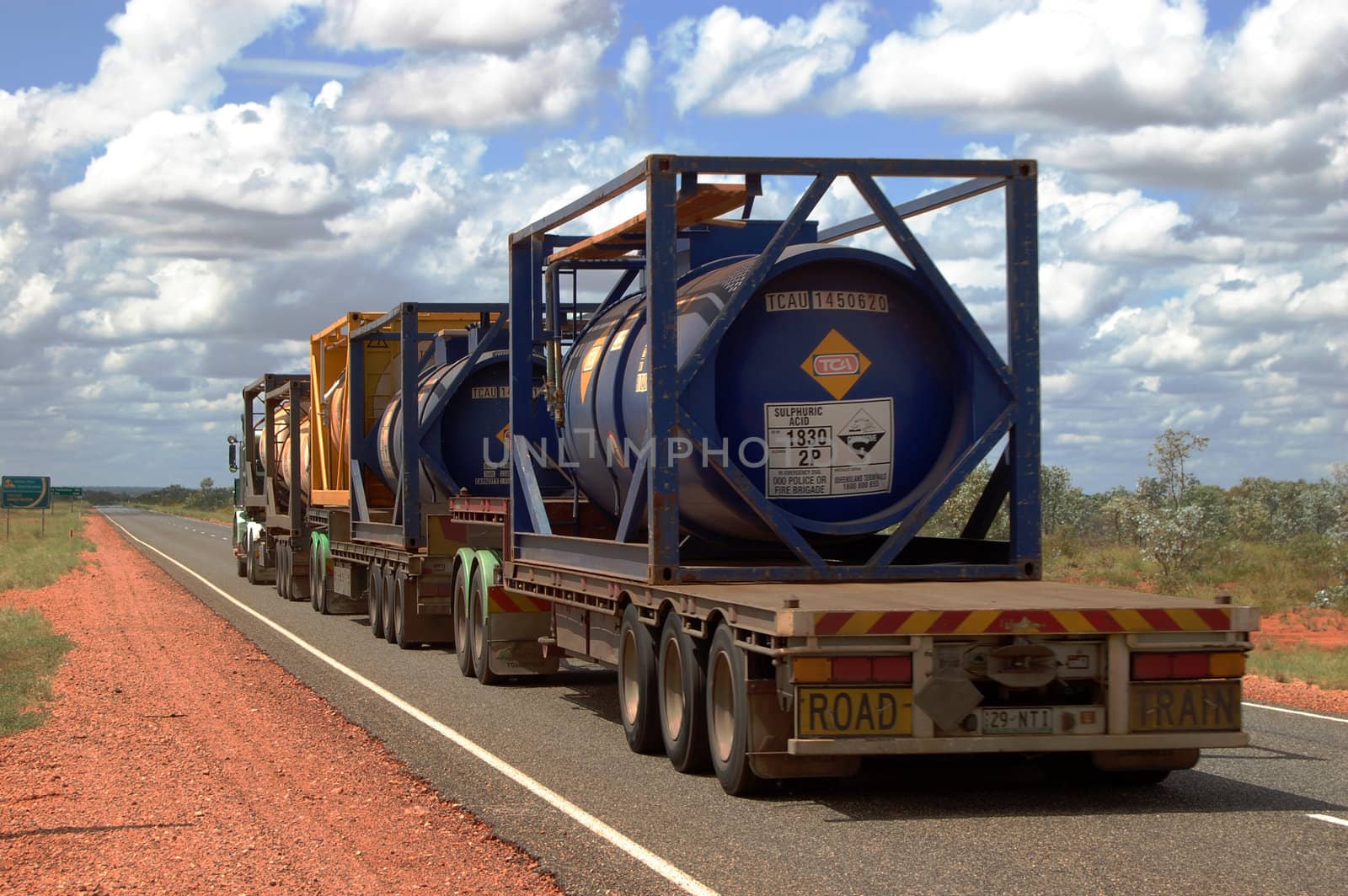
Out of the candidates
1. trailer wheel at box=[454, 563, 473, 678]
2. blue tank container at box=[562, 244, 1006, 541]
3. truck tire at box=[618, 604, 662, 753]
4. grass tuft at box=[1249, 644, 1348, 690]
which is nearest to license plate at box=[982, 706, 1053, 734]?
blue tank container at box=[562, 244, 1006, 541]

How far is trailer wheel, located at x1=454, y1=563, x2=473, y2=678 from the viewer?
52.9ft

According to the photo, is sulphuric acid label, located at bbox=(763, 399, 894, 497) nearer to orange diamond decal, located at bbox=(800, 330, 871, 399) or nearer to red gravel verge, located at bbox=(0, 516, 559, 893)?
orange diamond decal, located at bbox=(800, 330, 871, 399)

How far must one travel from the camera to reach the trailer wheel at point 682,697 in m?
9.91

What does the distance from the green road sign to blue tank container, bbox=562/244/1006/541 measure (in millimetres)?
59872

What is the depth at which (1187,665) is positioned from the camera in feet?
29.0

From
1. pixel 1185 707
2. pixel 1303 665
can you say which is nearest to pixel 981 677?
pixel 1185 707

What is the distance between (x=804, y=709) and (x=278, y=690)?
25.2ft

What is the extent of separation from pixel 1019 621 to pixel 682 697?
7.77 feet

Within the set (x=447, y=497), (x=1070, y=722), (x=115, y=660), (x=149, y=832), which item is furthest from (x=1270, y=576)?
(x=149, y=832)

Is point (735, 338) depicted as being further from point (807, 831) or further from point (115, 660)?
point (115, 660)

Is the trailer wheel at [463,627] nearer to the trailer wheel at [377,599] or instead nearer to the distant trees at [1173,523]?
the trailer wheel at [377,599]

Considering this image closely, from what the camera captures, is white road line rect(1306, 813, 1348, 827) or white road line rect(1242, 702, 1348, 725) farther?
white road line rect(1242, 702, 1348, 725)

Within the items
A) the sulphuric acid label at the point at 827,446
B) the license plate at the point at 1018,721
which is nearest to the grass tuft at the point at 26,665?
the sulphuric acid label at the point at 827,446

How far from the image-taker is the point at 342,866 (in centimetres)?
771
